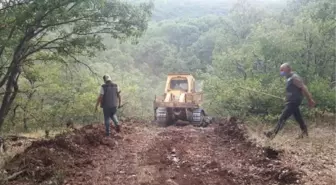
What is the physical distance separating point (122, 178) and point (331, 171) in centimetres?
317

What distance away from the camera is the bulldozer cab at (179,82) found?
66.3ft

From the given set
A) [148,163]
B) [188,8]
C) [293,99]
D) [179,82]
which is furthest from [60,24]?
[188,8]

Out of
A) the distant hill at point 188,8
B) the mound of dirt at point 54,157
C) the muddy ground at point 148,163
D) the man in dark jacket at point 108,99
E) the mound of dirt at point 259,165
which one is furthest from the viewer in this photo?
the distant hill at point 188,8

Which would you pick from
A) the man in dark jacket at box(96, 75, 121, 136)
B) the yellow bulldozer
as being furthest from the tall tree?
the yellow bulldozer

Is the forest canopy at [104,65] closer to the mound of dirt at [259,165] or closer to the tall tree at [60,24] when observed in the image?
the tall tree at [60,24]

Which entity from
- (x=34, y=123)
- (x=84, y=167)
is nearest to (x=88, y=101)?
(x=34, y=123)

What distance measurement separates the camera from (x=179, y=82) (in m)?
20.6

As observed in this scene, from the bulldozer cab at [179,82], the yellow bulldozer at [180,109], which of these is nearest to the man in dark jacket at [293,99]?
the yellow bulldozer at [180,109]

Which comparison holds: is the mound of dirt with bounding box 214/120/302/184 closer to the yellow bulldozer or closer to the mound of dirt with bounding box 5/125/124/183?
the mound of dirt with bounding box 5/125/124/183

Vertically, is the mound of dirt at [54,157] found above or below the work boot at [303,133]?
below

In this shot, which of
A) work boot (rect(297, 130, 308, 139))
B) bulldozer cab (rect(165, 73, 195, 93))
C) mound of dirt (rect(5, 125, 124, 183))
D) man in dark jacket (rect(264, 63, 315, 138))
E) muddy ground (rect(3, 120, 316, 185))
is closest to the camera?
muddy ground (rect(3, 120, 316, 185))

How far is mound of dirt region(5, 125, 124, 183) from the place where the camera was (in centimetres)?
679

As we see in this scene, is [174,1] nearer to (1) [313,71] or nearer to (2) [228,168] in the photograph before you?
(1) [313,71]

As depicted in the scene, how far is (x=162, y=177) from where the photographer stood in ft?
20.9
